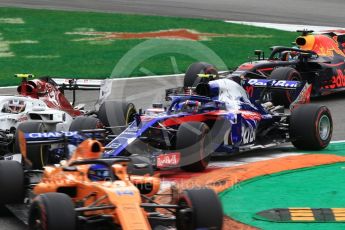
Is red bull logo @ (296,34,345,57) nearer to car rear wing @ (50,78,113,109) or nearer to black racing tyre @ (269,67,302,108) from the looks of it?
black racing tyre @ (269,67,302,108)

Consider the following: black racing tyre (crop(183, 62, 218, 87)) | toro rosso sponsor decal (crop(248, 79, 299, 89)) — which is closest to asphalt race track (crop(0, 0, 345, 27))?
black racing tyre (crop(183, 62, 218, 87))

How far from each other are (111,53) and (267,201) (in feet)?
55.0

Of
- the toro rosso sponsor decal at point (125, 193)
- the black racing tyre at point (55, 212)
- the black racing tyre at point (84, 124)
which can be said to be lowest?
the black racing tyre at point (84, 124)

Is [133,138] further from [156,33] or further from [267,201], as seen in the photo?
[156,33]

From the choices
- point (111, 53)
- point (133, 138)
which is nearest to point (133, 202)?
point (133, 138)

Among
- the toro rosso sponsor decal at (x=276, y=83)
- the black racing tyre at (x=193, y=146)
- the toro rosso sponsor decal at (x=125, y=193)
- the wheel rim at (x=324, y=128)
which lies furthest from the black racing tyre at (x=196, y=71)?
the toro rosso sponsor decal at (x=125, y=193)

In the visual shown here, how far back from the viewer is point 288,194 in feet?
46.0

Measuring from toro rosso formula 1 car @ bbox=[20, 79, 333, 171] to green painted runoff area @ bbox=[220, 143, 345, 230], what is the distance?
4.23ft

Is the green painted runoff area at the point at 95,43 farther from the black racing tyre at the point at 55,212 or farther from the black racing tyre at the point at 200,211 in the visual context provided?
the black racing tyre at the point at 55,212

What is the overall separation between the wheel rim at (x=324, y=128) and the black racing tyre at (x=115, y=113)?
3479mm

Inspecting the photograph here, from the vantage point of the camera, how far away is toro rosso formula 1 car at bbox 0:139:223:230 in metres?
10.5

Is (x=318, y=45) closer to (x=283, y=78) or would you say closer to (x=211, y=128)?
(x=283, y=78)

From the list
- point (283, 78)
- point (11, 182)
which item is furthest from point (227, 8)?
point (11, 182)

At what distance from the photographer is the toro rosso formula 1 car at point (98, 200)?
10.5 meters
